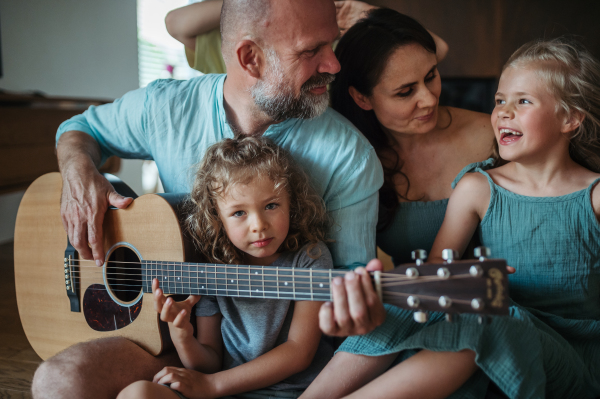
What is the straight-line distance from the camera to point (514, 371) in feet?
2.77

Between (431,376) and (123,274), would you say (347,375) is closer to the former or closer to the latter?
(431,376)

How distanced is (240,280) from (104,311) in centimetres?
45

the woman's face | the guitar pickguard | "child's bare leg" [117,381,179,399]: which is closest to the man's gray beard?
the woman's face

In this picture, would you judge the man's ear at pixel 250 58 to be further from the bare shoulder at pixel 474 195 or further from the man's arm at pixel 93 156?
the bare shoulder at pixel 474 195

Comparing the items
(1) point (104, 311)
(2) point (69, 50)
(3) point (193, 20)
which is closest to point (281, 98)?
(1) point (104, 311)

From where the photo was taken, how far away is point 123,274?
3.93ft

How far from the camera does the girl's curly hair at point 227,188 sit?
111cm

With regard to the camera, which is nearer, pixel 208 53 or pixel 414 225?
pixel 414 225

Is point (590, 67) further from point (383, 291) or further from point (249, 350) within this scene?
point (249, 350)

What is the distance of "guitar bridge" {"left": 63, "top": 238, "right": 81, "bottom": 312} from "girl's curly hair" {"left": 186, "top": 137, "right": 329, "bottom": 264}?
364 millimetres

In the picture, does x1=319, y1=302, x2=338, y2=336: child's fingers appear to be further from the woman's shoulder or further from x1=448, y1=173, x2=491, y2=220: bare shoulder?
the woman's shoulder

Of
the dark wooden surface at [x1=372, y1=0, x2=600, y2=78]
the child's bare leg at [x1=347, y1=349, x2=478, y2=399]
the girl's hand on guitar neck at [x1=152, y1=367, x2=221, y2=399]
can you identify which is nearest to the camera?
the child's bare leg at [x1=347, y1=349, x2=478, y2=399]

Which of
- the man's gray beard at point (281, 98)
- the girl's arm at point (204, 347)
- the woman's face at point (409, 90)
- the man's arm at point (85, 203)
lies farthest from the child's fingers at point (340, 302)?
the woman's face at point (409, 90)

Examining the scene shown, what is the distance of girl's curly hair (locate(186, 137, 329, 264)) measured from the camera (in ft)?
3.63
